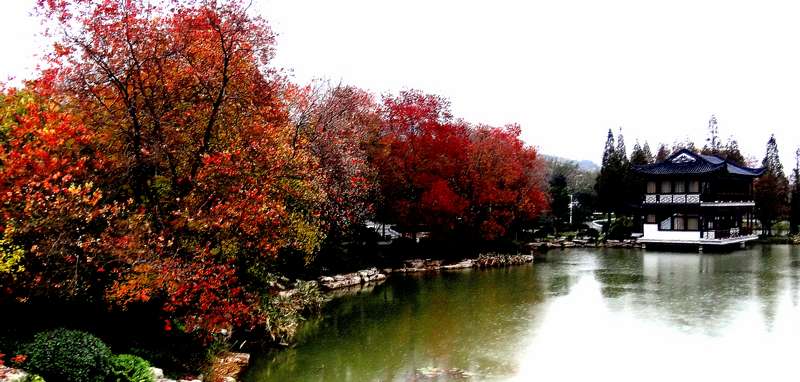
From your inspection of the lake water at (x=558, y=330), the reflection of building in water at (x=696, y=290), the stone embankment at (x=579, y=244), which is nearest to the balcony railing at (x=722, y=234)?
the stone embankment at (x=579, y=244)

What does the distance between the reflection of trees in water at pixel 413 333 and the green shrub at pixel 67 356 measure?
136 inches

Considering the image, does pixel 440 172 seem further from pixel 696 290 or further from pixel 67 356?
Answer: pixel 67 356

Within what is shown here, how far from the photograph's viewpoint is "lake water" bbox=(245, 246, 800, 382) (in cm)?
1077

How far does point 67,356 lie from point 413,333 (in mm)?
7997

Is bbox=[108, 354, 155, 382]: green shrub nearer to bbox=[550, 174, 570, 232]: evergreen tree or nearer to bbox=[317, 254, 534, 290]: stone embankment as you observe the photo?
bbox=[317, 254, 534, 290]: stone embankment

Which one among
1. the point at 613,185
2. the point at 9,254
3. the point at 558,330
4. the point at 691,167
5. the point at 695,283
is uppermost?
the point at 691,167

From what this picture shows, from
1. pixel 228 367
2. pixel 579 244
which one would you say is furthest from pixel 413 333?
pixel 579 244

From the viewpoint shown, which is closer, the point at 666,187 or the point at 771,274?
the point at 771,274

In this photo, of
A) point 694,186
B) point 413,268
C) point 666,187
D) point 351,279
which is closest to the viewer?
point 351,279

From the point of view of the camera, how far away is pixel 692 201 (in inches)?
1312

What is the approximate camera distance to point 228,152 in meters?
9.89

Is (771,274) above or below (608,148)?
below

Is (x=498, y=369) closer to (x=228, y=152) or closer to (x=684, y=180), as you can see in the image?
(x=228, y=152)

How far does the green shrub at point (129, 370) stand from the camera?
8.09m
